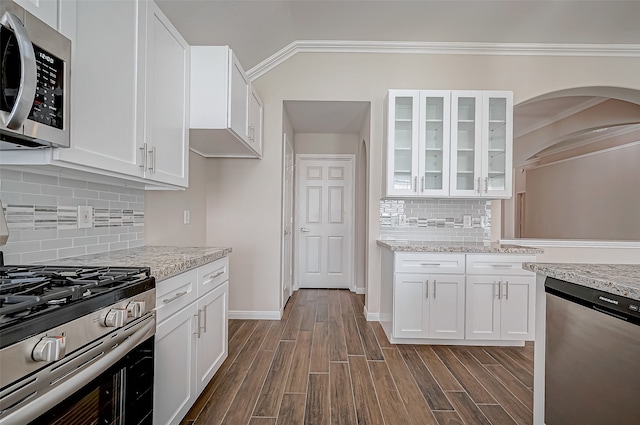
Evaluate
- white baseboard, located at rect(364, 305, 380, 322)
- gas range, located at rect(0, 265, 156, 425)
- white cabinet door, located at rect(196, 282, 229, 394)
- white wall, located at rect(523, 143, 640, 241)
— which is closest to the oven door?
gas range, located at rect(0, 265, 156, 425)

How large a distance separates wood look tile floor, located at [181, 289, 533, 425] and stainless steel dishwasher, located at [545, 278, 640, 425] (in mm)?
609

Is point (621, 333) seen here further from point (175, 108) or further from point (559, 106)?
point (559, 106)

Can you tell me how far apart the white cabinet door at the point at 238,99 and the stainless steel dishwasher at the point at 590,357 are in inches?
86.0

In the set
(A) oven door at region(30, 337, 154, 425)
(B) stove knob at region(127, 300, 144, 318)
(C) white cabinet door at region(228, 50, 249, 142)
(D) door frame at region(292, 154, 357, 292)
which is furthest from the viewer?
(D) door frame at region(292, 154, 357, 292)

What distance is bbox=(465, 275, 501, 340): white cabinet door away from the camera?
301cm

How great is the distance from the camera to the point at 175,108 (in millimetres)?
2145

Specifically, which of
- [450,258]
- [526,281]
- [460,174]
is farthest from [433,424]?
[460,174]

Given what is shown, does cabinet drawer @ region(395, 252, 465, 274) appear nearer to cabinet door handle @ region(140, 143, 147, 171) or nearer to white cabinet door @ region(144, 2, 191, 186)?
white cabinet door @ region(144, 2, 191, 186)

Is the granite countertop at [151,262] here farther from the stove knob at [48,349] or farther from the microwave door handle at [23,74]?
the microwave door handle at [23,74]

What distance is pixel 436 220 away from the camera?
12.2ft

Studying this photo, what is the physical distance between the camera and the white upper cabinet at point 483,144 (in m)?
3.34

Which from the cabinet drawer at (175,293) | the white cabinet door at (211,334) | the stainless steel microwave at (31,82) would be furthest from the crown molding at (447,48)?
the stainless steel microwave at (31,82)

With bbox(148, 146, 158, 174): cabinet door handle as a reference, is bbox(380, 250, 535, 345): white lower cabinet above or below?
below

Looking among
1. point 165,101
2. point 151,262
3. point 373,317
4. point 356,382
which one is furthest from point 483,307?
point 165,101
